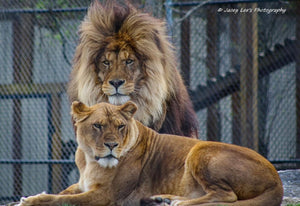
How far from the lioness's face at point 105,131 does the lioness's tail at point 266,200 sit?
0.67m

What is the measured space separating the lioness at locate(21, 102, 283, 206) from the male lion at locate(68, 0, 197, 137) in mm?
709

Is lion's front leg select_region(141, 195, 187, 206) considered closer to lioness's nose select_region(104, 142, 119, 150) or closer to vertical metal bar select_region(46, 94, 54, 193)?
lioness's nose select_region(104, 142, 119, 150)

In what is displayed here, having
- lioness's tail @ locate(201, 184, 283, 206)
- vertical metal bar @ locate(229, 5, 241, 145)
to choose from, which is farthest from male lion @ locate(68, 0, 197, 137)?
vertical metal bar @ locate(229, 5, 241, 145)

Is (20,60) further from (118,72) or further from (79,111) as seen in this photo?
(79,111)

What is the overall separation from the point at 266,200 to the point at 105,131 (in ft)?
3.53

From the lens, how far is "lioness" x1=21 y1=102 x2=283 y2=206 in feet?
11.1

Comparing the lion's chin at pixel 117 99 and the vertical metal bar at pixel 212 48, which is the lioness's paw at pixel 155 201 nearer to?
the lion's chin at pixel 117 99

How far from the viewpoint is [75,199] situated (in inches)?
136

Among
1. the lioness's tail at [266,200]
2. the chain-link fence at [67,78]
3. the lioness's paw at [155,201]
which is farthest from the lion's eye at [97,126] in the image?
the chain-link fence at [67,78]

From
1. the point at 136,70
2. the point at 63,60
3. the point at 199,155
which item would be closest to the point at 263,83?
the point at 63,60

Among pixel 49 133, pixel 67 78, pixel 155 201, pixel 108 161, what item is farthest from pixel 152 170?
pixel 67 78

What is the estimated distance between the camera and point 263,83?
24.1 feet

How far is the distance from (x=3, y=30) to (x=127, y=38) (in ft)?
11.4

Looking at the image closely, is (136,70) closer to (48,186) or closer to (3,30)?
(48,186)
